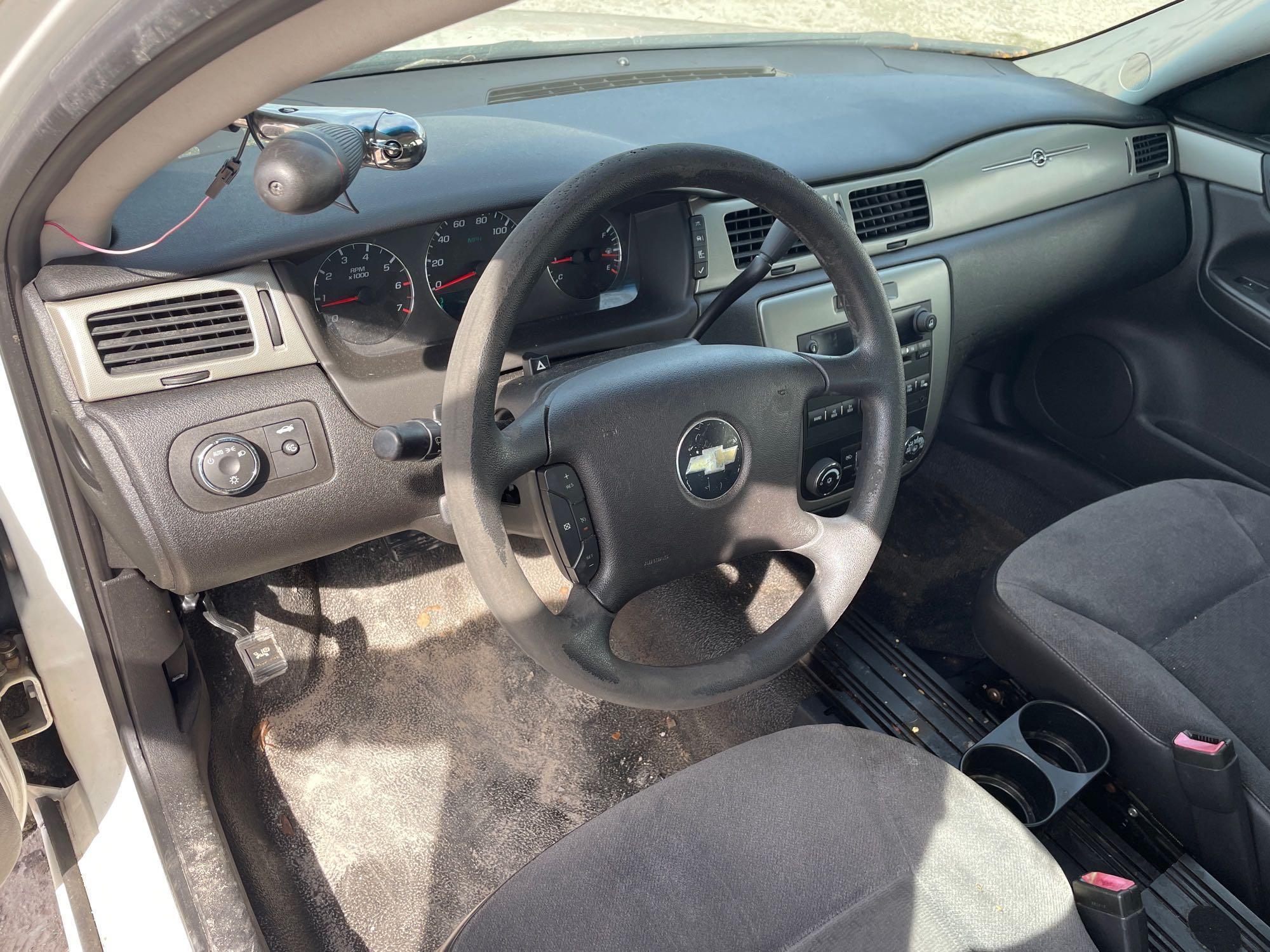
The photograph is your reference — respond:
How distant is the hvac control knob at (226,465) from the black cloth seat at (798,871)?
0.61 m

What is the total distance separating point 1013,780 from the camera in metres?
1.53

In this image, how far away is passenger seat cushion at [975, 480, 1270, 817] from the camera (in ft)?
4.64

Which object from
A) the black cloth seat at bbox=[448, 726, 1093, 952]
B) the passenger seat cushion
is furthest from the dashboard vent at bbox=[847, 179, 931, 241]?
the black cloth seat at bbox=[448, 726, 1093, 952]

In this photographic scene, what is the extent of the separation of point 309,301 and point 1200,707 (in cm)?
135

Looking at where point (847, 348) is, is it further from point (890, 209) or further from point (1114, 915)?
point (1114, 915)

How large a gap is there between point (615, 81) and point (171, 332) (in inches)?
40.5

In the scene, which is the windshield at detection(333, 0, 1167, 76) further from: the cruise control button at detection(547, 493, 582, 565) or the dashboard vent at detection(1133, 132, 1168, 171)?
the cruise control button at detection(547, 493, 582, 565)

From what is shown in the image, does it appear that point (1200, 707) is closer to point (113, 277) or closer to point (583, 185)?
point (583, 185)

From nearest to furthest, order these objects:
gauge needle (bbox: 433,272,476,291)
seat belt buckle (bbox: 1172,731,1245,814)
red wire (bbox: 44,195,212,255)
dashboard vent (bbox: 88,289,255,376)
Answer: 1. red wire (bbox: 44,195,212,255)
2. dashboard vent (bbox: 88,289,255,376)
3. seat belt buckle (bbox: 1172,731,1245,814)
4. gauge needle (bbox: 433,272,476,291)

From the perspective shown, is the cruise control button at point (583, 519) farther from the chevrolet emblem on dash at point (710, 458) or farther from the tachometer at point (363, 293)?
the tachometer at point (363, 293)

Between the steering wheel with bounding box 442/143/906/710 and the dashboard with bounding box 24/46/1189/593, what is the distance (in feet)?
0.40

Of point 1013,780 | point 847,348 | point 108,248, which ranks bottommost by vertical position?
point 1013,780

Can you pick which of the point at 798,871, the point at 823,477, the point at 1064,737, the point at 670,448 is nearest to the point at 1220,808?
the point at 1064,737

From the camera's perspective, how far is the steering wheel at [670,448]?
1.05 metres
